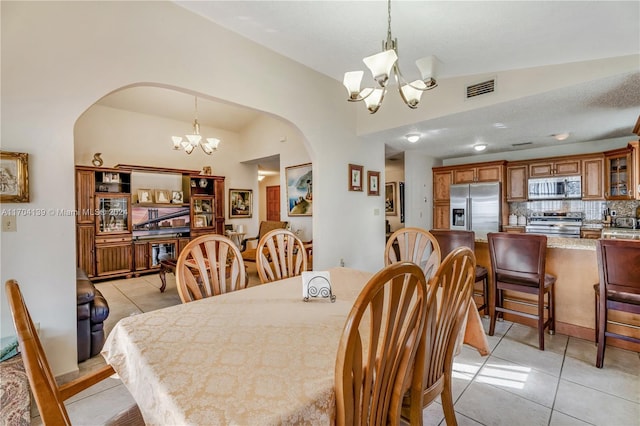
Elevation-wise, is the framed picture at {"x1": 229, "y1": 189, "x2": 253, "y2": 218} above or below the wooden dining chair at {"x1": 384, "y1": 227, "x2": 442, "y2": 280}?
above

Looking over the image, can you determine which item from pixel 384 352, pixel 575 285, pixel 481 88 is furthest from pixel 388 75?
pixel 575 285

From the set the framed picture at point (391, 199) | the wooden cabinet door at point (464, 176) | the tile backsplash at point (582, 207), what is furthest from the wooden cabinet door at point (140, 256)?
the tile backsplash at point (582, 207)

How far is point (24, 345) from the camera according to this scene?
0.67 meters

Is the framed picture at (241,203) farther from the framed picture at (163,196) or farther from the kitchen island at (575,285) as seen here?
the kitchen island at (575,285)

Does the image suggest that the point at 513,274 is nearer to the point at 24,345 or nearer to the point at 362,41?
the point at 362,41

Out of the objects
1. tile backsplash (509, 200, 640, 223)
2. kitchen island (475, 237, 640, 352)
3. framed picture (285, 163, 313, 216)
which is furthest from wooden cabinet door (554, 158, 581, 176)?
framed picture (285, 163, 313, 216)

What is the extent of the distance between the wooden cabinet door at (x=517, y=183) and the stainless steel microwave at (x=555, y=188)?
11 cm

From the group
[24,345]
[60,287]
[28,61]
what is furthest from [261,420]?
[28,61]

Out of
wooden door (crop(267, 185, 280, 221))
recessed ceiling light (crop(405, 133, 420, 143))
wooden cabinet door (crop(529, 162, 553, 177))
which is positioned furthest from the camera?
wooden door (crop(267, 185, 280, 221))

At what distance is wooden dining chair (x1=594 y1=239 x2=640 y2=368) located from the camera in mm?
2037

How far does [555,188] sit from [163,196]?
7.36 metres

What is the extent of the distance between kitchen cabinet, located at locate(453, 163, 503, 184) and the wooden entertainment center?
5.03 m

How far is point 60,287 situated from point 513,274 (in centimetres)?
364

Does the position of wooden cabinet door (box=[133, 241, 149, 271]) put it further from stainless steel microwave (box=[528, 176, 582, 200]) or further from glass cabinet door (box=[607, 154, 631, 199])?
glass cabinet door (box=[607, 154, 631, 199])
